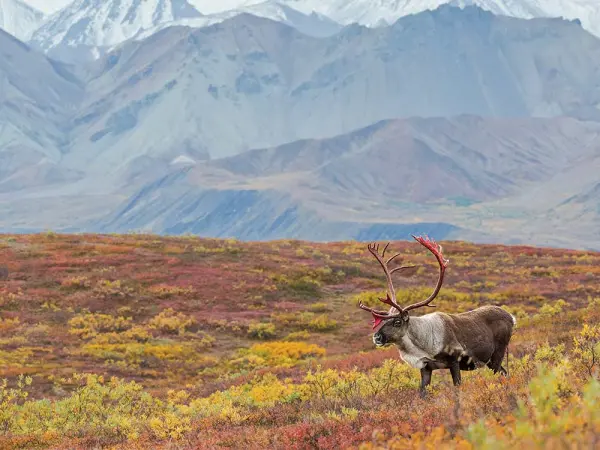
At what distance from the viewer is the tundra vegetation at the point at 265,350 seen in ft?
32.3

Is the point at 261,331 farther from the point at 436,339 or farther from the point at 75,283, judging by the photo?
the point at 436,339

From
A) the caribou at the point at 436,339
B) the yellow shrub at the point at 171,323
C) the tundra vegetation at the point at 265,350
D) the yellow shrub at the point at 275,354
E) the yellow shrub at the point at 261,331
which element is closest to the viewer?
the tundra vegetation at the point at 265,350

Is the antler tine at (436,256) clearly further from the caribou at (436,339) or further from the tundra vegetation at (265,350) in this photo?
the tundra vegetation at (265,350)

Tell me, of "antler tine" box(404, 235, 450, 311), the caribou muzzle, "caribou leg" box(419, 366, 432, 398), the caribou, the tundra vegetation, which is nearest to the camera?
the tundra vegetation

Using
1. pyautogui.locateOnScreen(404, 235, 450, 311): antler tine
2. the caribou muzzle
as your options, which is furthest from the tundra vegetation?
pyautogui.locateOnScreen(404, 235, 450, 311): antler tine

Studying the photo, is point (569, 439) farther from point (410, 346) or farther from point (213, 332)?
point (213, 332)

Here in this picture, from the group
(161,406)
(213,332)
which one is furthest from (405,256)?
A: (161,406)

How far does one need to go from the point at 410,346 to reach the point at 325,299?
28979 mm

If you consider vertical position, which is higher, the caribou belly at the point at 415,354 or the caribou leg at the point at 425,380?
the caribou belly at the point at 415,354

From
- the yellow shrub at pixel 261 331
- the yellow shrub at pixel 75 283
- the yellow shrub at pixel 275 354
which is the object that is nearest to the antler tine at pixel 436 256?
the yellow shrub at pixel 275 354

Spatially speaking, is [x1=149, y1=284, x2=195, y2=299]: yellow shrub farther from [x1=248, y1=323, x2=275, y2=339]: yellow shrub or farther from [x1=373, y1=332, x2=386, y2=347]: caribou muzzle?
[x1=373, y1=332, x2=386, y2=347]: caribou muzzle

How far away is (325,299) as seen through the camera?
1663 inches

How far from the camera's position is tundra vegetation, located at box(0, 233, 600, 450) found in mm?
9852

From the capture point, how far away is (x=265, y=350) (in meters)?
30.5
